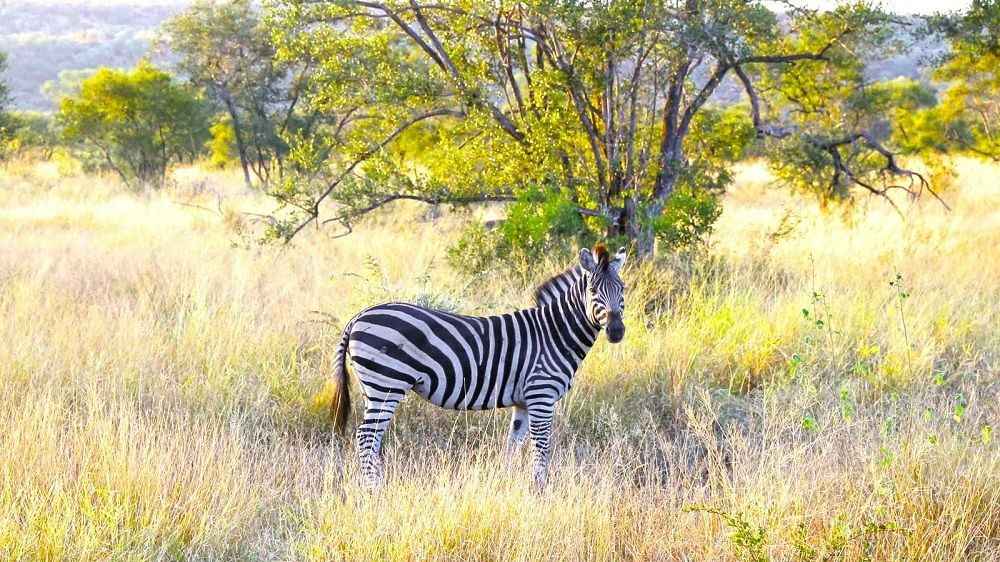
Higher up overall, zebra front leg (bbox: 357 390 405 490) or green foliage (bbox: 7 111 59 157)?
green foliage (bbox: 7 111 59 157)

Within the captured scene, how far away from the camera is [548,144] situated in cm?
832

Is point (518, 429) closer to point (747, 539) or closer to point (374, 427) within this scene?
point (374, 427)

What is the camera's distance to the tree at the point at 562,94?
26.0ft

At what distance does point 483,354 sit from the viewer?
15.1 ft

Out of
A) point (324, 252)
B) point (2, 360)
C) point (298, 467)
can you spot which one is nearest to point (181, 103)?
point (324, 252)

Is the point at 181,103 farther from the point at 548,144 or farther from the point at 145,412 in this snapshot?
the point at 145,412

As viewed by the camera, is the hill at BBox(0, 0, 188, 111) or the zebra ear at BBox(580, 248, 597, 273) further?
the hill at BBox(0, 0, 188, 111)

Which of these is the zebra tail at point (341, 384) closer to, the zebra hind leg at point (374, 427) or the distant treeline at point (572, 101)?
the zebra hind leg at point (374, 427)

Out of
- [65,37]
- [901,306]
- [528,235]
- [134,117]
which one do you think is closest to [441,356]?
[901,306]

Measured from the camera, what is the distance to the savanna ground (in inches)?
148

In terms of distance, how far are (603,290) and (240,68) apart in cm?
1978

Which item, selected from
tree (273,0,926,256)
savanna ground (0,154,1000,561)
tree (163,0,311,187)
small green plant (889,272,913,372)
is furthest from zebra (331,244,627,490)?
tree (163,0,311,187)

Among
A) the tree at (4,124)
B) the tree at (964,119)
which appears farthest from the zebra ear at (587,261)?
the tree at (4,124)

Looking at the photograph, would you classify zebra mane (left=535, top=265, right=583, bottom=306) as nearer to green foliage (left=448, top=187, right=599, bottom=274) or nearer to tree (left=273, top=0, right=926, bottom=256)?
green foliage (left=448, top=187, right=599, bottom=274)
